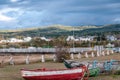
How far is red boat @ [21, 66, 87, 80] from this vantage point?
25.7 metres

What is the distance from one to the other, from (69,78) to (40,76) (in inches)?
79.3

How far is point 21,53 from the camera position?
99688mm

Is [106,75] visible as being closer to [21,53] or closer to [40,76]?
[40,76]

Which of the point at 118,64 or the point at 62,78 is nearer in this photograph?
the point at 62,78

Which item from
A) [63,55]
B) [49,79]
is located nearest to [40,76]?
[49,79]

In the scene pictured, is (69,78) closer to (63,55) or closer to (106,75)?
(106,75)

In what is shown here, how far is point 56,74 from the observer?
1014 inches

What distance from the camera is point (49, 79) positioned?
85.3 ft

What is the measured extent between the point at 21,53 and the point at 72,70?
74.6 m

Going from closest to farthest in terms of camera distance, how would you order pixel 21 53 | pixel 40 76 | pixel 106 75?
pixel 40 76 < pixel 106 75 < pixel 21 53

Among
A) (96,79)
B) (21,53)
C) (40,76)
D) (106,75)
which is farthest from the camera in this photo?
(21,53)

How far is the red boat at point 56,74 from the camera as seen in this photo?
25.7m

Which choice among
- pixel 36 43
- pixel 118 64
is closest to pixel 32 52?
pixel 36 43

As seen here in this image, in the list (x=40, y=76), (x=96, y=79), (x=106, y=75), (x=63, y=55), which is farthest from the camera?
(x=63, y=55)
